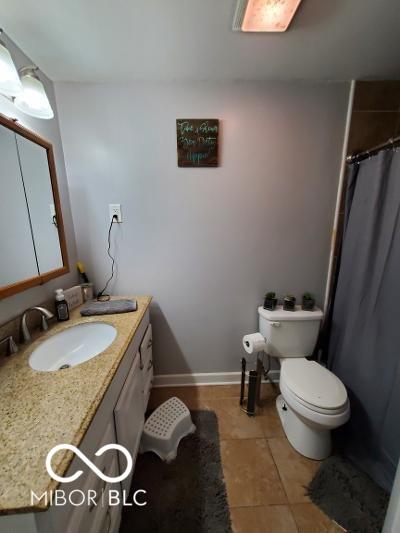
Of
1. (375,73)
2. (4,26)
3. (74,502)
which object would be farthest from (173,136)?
(74,502)

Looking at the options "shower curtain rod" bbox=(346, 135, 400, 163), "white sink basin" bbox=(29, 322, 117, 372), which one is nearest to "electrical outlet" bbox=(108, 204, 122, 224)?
"white sink basin" bbox=(29, 322, 117, 372)

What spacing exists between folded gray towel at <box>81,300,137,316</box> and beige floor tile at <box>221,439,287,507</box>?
103 cm

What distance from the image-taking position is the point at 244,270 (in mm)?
1585

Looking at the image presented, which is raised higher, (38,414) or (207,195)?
(207,195)

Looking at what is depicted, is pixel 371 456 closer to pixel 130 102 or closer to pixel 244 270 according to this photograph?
pixel 244 270

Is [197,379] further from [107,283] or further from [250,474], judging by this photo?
[107,283]

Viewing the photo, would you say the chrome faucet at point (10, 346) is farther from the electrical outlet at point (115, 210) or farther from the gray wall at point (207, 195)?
the electrical outlet at point (115, 210)

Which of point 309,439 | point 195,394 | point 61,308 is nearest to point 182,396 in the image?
point 195,394

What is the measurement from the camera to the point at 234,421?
57.0 inches

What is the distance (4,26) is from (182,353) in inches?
82.5

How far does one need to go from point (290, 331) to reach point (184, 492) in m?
1.09

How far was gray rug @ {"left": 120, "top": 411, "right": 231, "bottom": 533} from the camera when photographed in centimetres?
96

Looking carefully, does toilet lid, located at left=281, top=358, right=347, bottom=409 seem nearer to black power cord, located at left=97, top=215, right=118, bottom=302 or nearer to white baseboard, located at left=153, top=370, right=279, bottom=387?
white baseboard, located at left=153, top=370, right=279, bottom=387

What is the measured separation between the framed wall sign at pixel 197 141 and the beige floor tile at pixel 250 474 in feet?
5.94
